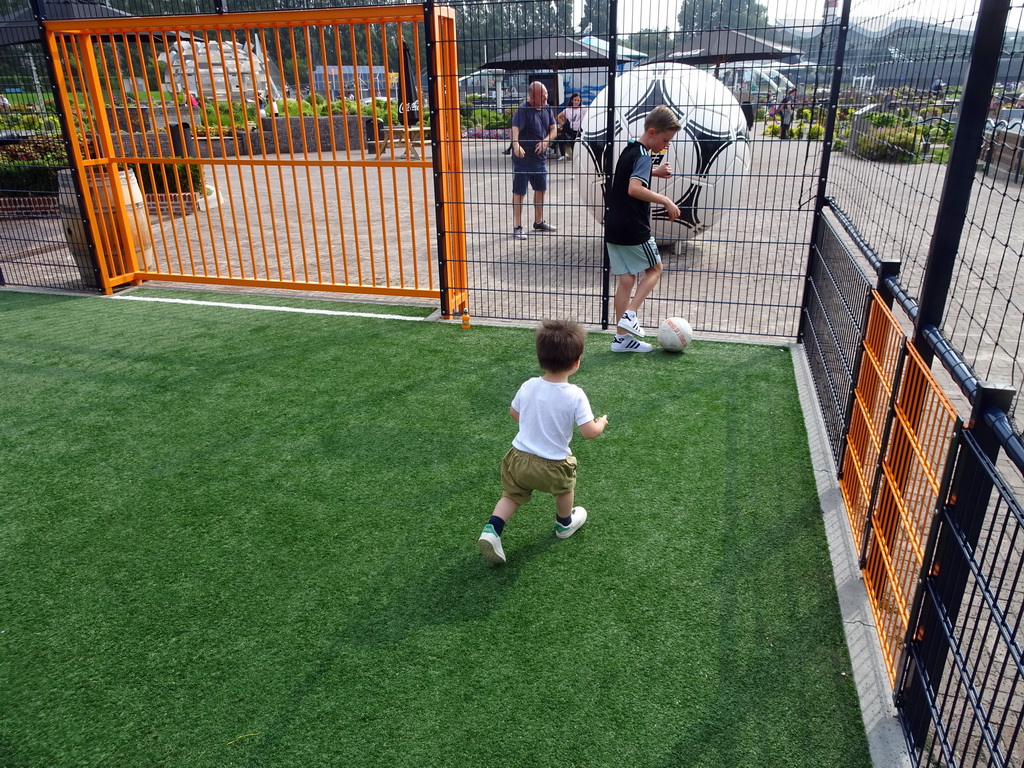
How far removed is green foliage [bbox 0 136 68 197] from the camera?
779cm

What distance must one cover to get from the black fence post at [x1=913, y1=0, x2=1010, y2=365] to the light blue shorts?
129 inches

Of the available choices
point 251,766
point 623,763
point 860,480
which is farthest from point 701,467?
point 251,766

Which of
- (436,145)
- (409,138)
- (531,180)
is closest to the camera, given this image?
(436,145)

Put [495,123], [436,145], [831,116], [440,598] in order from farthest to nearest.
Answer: [495,123]
[436,145]
[831,116]
[440,598]

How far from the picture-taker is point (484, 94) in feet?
21.2

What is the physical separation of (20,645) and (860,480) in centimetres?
369

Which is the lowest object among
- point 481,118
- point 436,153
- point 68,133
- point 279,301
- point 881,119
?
point 279,301

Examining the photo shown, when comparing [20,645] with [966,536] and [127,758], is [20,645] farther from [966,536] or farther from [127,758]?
[966,536]

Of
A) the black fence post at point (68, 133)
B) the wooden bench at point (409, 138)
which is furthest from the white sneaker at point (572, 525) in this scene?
the black fence post at point (68, 133)

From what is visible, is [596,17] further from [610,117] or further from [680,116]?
[680,116]

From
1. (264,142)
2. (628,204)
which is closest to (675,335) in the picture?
(628,204)

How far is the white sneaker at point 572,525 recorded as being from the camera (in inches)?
142

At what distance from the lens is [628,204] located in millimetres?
5734

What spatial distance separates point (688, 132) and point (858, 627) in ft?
18.6
